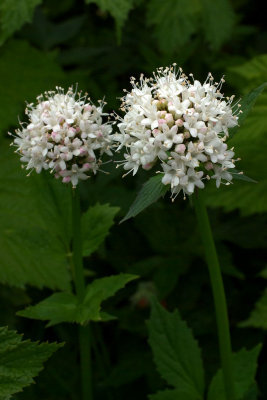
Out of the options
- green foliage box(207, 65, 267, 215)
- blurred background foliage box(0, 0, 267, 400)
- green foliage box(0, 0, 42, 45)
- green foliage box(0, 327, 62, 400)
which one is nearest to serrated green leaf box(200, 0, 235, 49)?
blurred background foliage box(0, 0, 267, 400)

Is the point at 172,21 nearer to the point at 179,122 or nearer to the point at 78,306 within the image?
the point at 179,122

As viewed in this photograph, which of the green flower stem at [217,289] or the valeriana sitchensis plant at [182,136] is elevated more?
the valeriana sitchensis plant at [182,136]

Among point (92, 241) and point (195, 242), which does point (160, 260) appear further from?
point (92, 241)

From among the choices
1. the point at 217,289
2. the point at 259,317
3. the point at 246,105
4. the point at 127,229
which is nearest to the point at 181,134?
the point at 246,105

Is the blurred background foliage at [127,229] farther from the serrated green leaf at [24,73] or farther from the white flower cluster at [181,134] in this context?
the white flower cluster at [181,134]

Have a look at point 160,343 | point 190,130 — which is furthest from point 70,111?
point 160,343

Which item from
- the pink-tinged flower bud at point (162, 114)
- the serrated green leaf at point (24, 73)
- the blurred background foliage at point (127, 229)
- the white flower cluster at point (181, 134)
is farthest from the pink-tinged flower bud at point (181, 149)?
the serrated green leaf at point (24, 73)
